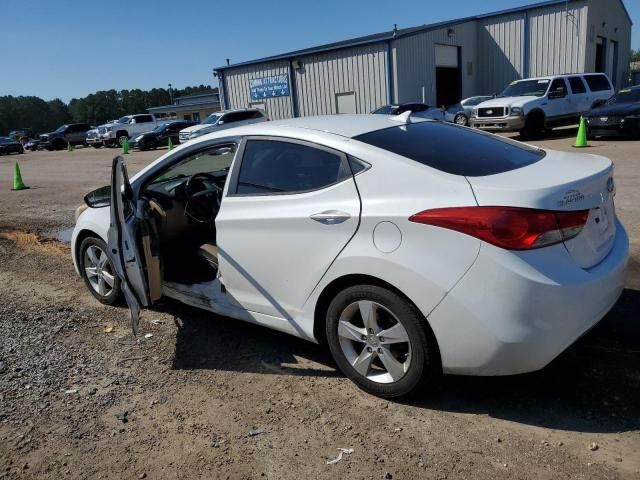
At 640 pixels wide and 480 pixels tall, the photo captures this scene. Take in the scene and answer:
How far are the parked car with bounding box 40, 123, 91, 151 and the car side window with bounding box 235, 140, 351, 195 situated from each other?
42.0 meters

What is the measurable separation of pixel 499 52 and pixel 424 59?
5.57m

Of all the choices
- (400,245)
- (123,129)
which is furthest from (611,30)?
(400,245)

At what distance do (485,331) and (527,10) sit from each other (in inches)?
1308

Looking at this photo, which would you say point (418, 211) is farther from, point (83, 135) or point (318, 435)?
point (83, 135)

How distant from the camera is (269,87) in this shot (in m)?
34.1

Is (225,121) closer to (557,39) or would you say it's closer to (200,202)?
(557,39)

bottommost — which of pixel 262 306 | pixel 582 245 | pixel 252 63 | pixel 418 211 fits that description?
pixel 262 306

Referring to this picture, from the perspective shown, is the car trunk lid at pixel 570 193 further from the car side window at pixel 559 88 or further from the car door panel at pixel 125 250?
the car side window at pixel 559 88

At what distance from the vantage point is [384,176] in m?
2.98

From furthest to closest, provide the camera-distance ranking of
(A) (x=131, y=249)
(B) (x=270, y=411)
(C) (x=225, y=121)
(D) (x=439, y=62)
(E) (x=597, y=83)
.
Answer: (D) (x=439, y=62) → (C) (x=225, y=121) → (E) (x=597, y=83) → (A) (x=131, y=249) → (B) (x=270, y=411)

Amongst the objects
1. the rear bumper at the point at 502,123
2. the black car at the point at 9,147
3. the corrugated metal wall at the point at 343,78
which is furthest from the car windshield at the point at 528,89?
the black car at the point at 9,147

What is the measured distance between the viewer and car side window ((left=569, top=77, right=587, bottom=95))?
1906cm

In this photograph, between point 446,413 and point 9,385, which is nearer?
point 446,413

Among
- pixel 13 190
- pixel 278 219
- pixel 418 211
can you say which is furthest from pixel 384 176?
pixel 13 190
